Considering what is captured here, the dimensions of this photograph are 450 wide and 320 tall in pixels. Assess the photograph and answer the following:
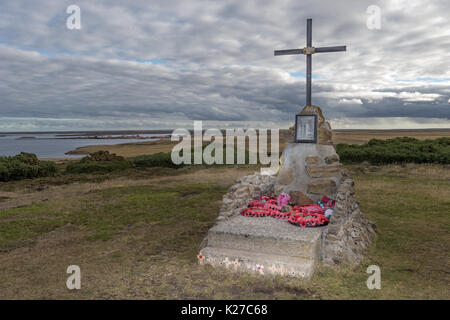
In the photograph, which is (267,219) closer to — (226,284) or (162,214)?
(226,284)

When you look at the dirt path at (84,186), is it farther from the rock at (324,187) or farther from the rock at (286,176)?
the rock at (324,187)

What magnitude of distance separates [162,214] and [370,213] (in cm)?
726

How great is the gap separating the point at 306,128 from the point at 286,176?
149 centimetres

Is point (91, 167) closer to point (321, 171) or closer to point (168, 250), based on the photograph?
point (168, 250)

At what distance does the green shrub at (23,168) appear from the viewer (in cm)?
1855

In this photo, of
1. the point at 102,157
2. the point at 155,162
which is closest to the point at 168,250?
the point at 155,162

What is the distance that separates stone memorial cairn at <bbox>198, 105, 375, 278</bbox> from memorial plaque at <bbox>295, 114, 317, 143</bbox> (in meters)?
0.17

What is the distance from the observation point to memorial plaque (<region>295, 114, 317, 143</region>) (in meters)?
8.68

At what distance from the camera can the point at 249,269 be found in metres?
5.77

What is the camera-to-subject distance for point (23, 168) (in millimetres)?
19062

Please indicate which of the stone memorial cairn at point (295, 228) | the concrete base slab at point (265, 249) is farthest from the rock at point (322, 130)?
the concrete base slab at point (265, 249)

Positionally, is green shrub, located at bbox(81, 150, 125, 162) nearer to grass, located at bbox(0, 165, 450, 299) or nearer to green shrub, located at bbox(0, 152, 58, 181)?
green shrub, located at bbox(0, 152, 58, 181)

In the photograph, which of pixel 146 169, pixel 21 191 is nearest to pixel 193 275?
pixel 21 191
